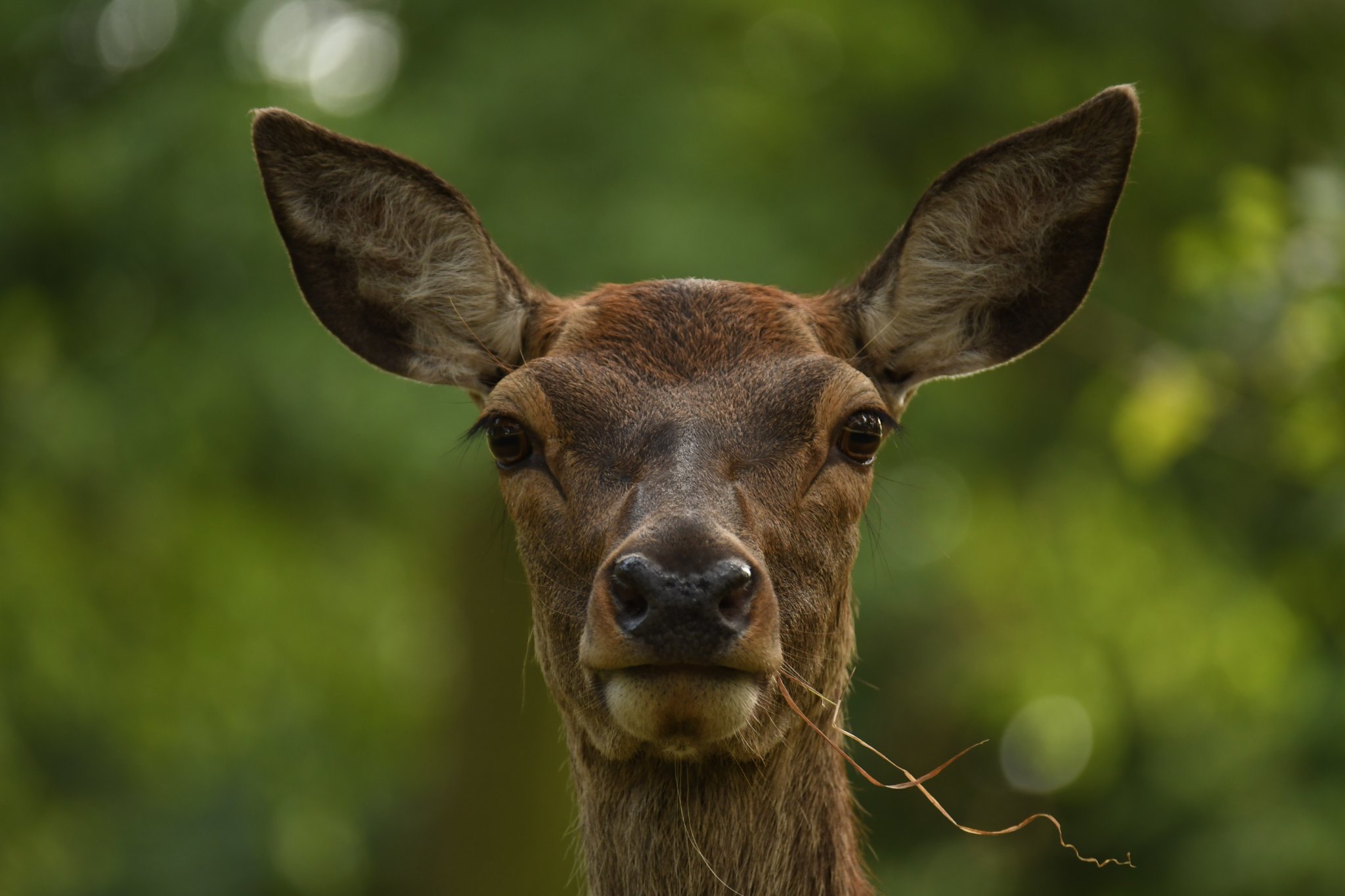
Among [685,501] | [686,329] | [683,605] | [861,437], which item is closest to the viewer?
[683,605]

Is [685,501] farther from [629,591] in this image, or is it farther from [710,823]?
[710,823]

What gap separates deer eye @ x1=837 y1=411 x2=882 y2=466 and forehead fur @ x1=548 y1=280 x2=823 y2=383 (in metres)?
0.27

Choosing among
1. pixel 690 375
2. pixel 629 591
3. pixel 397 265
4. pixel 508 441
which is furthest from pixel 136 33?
pixel 629 591

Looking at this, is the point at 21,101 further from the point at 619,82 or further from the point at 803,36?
the point at 803,36

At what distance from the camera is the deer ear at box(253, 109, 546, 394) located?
473cm

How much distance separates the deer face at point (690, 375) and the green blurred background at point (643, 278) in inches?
155

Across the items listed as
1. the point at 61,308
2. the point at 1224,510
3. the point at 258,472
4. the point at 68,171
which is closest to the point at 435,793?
the point at 258,472

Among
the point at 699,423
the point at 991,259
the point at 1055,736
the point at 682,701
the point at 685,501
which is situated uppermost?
the point at 991,259

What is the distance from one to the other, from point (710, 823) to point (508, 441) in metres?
1.20

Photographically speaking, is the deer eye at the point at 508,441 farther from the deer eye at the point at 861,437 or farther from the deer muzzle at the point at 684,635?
the deer eye at the point at 861,437

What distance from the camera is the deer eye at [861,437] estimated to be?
4.18 metres

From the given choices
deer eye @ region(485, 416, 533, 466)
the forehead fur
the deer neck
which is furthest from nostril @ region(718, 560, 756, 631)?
deer eye @ region(485, 416, 533, 466)

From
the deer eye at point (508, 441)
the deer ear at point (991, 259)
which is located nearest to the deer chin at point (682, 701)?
the deer eye at point (508, 441)

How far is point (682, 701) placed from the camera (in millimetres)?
3510
